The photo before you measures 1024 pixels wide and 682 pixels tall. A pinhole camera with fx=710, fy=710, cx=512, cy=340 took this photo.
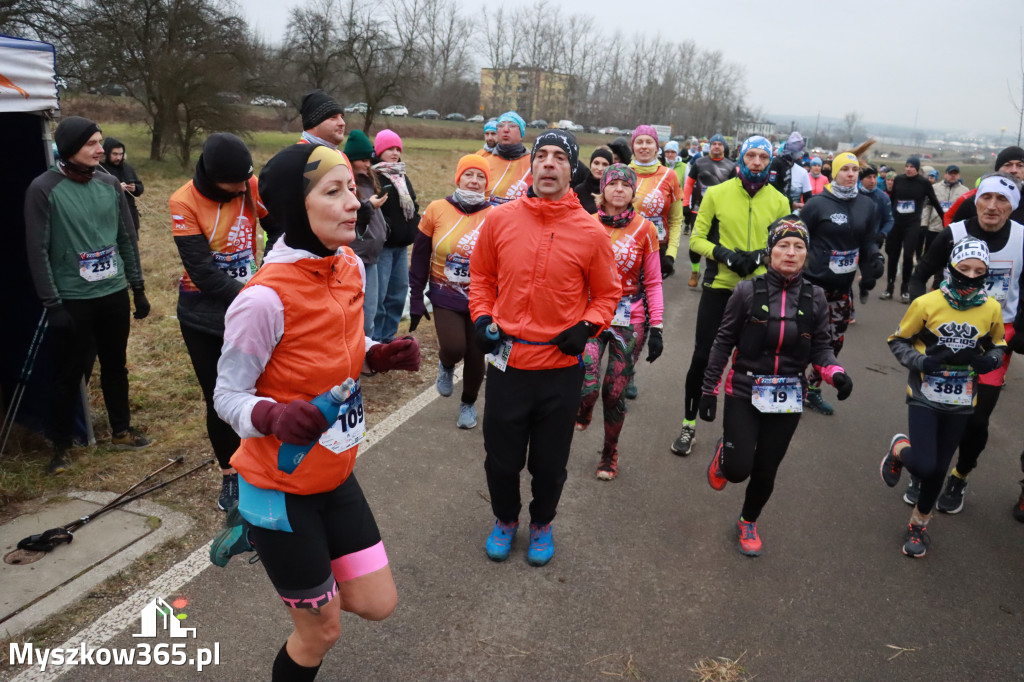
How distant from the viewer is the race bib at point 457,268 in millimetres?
5340

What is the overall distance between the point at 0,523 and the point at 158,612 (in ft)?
4.59

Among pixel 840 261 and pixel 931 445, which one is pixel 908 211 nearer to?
pixel 840 261

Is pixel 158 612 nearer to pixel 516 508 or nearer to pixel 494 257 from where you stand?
pixel 516 508

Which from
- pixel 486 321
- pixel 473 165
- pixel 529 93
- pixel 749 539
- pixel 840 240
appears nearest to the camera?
pixel 486 321

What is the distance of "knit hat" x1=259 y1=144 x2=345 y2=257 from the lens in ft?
7.44

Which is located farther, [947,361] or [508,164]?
[508,164]

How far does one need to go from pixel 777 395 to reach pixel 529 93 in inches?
3603

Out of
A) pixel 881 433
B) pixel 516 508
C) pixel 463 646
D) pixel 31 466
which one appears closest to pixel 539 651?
pixel 463 646

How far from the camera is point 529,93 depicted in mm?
89875

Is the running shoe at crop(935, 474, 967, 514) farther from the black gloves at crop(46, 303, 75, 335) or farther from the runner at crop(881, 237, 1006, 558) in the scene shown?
the black gloves at crop(46, 303, 75, 335)

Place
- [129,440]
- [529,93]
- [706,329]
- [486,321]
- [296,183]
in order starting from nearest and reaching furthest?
[296,183], [486,321], [129,440], [706,329], [529,93]

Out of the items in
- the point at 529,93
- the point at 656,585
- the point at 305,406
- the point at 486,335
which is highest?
the point at 529,93

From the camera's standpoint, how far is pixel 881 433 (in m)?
6.28

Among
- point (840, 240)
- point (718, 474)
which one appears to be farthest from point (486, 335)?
point (840, 240)
